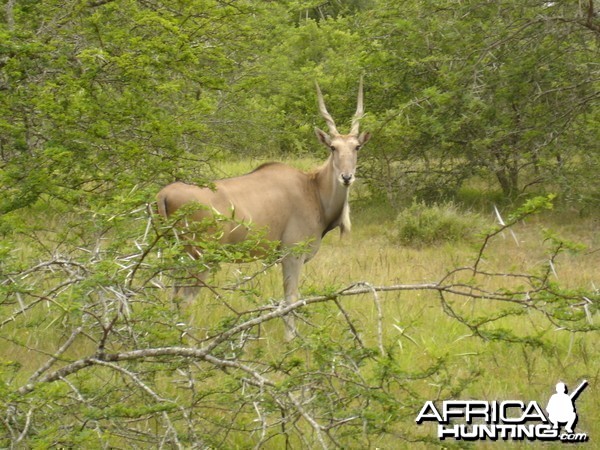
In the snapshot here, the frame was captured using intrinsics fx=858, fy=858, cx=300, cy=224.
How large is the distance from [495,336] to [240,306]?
3.97 metres

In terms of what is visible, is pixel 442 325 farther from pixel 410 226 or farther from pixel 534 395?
pixel 410 226

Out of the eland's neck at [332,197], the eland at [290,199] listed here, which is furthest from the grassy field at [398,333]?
the eland's neck at [332,197]

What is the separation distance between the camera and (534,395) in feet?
17.9

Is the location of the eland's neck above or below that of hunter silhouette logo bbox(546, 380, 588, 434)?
below

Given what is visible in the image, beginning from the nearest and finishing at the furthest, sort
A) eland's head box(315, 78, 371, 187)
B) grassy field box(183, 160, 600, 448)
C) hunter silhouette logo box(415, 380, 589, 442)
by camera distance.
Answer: hunter silhouette logo box(415, 380, 589, 442), grassy field box(183, 160, 600, 448), eland's head box(315, 78, 371, 187)

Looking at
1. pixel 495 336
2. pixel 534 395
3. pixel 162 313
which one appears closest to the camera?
pixel 495 336

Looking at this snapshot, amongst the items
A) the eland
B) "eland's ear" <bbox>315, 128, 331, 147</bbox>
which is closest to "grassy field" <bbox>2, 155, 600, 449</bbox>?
the eland

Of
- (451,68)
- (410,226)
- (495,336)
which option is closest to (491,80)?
(451,68)

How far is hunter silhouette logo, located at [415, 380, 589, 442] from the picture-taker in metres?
4.60

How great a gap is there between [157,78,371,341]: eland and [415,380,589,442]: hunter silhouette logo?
2295mm

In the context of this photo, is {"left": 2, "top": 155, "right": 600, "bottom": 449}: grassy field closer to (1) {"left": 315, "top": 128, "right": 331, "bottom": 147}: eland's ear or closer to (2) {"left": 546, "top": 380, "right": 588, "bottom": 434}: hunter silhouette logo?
(2) {"left": 546, "top": 380, "right": 588, "bottom": 434}: hunter silhouette logo

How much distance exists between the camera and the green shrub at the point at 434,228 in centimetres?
1097

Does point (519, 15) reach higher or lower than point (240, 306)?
higher

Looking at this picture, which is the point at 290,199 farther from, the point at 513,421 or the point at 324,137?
the point at 513,421
